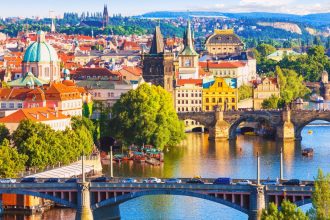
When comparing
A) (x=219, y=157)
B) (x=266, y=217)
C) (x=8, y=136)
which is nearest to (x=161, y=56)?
(x=219, y=157)

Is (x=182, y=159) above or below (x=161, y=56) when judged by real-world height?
below

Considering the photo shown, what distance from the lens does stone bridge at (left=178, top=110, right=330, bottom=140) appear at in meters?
91.2

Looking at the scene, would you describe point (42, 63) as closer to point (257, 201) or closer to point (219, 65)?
point (219, 65)

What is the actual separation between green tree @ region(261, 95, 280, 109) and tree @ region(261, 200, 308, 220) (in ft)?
182

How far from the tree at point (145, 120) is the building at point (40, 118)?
4.36m

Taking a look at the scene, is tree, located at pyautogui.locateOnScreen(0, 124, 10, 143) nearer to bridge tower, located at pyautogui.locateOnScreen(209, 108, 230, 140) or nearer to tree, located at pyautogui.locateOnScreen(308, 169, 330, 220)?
bridge tower, located at pyautogui.locateOnScreen(209, 108, 230, 140)

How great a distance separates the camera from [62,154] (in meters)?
67.4

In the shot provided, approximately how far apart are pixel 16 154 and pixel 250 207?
53.4 feet

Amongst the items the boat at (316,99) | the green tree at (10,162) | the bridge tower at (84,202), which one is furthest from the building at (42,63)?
the bridge tower at (84,202)

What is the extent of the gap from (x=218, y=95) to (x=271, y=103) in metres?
4.28

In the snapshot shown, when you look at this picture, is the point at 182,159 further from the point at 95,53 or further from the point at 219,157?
the point at 95,53

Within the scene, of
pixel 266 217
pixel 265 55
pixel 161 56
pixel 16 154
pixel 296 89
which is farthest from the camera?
pixel 265 55

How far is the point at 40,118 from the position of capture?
243ft

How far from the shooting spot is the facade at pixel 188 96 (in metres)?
100
